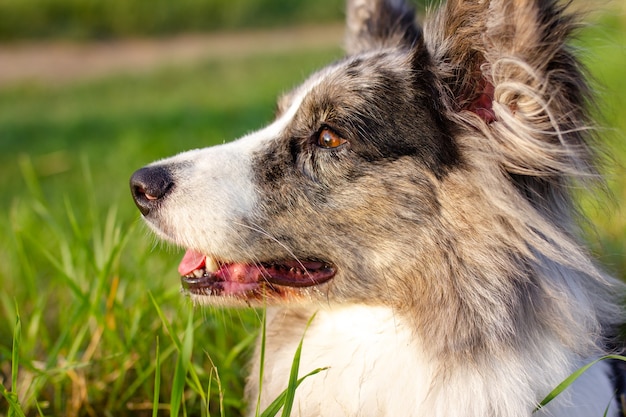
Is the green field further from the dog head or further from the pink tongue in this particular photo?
the dog head

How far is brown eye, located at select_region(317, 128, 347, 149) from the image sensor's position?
2482 mm

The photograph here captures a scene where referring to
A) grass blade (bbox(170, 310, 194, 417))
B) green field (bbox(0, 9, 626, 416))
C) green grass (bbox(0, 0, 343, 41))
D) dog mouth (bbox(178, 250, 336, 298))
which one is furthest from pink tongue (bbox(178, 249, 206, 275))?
green grass (bbox(0, 0, 343, 41))

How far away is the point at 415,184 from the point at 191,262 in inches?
37.1

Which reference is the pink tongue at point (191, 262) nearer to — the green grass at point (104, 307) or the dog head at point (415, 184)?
the dog head at point (415, 184)

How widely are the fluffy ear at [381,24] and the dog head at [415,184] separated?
0.70m

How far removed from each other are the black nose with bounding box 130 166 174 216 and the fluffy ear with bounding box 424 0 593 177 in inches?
41.3

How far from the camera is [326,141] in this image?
2.50m

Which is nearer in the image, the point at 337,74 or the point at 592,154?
the point at 592,154

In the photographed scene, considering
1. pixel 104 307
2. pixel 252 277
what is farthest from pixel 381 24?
pixel 104 307

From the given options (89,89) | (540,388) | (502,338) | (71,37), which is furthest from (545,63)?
(71,37)

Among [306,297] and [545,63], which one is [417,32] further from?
[306,297]

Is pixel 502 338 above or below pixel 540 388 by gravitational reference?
above

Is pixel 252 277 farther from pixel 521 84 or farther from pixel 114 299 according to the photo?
pixel 521 84

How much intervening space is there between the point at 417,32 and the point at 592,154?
4.17ft
